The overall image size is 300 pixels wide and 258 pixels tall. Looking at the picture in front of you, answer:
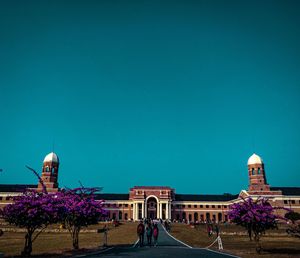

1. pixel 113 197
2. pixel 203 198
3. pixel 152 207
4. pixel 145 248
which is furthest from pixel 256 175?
pixel 145 248

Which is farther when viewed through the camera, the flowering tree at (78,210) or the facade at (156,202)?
the facade at (156,202)

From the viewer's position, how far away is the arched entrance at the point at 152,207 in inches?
4058

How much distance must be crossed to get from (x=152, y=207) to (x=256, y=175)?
37.4 metres

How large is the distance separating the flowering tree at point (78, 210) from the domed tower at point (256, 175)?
71.5 m

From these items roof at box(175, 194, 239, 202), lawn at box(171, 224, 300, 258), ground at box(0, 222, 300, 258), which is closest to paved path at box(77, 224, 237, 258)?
ground at box(0, 222, 300, 258)

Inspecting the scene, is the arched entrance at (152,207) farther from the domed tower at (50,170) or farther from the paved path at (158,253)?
the paved path at (158,253)

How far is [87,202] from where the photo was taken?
72.6 feet

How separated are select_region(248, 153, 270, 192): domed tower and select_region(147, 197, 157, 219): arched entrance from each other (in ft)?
112

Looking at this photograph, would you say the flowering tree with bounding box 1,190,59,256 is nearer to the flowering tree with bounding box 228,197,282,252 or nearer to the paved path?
the paved path

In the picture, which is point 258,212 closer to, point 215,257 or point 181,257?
point 215,257

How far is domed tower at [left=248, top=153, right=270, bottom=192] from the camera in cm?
8478

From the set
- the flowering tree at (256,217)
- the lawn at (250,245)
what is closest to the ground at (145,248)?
the lawn at (250,245)

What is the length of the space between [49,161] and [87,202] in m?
75.6

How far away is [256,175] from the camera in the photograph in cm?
8738
